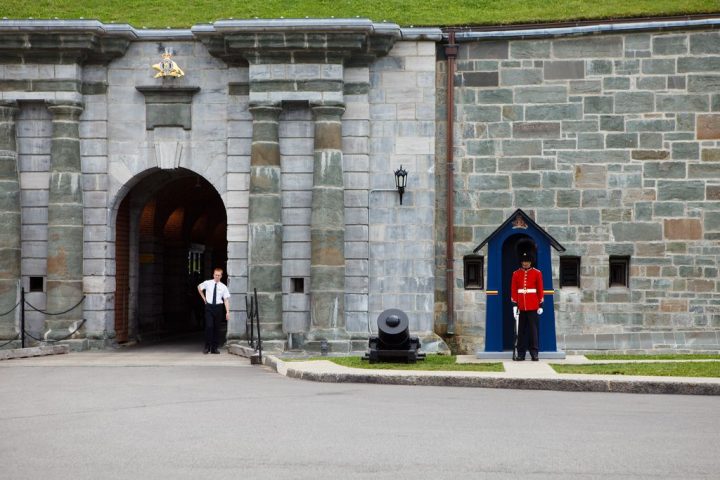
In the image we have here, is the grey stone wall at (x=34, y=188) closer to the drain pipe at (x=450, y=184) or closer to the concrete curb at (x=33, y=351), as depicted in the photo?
the concrete curb at (x=33, y=351)

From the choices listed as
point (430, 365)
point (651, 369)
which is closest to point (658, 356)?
point (651, 369)

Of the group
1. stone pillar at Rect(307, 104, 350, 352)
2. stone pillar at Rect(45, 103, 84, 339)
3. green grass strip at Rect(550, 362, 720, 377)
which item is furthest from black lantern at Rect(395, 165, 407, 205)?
stone pillar at Rect(45, 103, 84, 339)

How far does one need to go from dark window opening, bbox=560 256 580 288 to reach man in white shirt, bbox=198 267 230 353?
19.9ft

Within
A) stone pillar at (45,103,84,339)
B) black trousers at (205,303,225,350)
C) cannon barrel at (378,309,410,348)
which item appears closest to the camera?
cannon barrel at (378,309,410,348)

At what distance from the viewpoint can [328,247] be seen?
21.2 m

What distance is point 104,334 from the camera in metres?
21.9

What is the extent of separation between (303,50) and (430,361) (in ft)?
21.1

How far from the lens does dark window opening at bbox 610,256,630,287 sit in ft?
70.5

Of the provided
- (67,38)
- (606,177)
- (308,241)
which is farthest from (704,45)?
(67,38)

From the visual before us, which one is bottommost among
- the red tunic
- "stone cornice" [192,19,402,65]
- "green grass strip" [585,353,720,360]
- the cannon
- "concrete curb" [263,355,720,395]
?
"green grass strip" [585,353,720,360]

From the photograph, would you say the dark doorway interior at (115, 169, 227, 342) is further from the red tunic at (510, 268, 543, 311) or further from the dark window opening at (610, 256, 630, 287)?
the dark window opening at (610, 256, 630, 287)

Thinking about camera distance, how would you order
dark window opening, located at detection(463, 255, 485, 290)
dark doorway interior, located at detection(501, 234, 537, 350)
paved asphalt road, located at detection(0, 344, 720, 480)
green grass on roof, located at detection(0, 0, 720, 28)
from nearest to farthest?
paved asphalt road, located at detection(0, 344, 720, 480), dark doorway interior, located at detection(501, 234, 537, 350), dark window opening, located at detection(463, 255, 485, 290), green grass on roof, located at detection(0, 0, 720, 28)

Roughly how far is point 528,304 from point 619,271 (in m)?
3.94

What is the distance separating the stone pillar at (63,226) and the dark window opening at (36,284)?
16.1 inches
